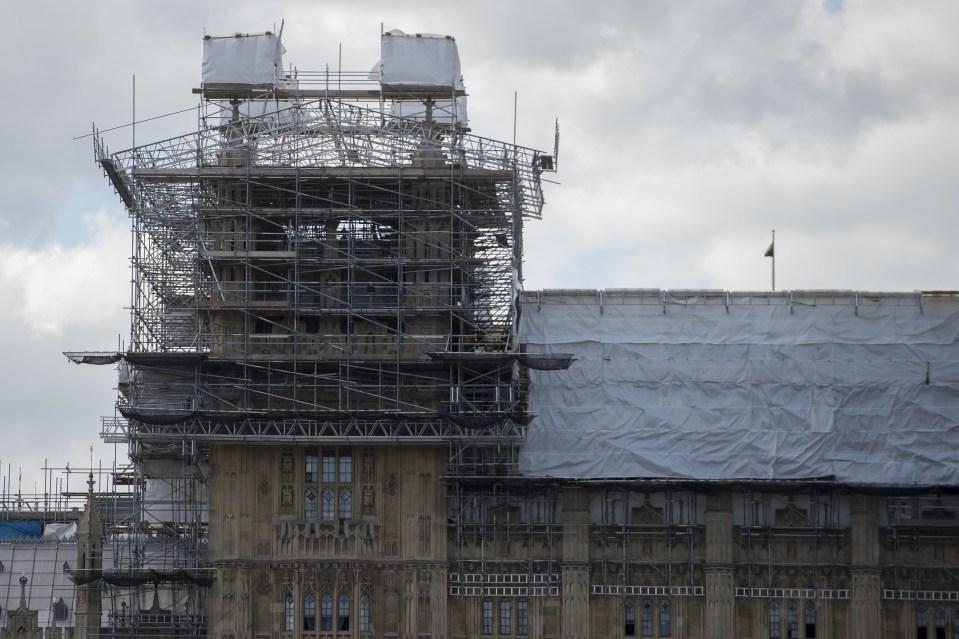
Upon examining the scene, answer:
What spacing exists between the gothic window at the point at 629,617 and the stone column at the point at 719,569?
364 centimetres

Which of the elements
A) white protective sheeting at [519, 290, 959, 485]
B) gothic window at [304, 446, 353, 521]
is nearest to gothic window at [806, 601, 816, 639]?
white protective sheeting at [519, 290, 959, 485]

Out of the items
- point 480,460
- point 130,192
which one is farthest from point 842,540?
point 130,192

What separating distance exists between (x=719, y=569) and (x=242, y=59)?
3606cm

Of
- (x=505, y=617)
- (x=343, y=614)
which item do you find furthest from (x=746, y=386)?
(x=343, y=614)

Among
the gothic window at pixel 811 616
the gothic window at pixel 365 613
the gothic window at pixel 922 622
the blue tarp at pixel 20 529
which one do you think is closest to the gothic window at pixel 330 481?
the gothic window at pixel 365 613

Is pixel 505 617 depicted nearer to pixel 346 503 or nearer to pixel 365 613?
pixel 365 613

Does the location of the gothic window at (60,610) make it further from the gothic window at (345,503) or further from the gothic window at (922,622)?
the gothic window at (922,622)

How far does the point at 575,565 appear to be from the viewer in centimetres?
9594

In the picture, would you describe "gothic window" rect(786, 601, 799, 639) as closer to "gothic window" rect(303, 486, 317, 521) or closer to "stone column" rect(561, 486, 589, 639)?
"stone column" rect(561, 486, 589, 639)

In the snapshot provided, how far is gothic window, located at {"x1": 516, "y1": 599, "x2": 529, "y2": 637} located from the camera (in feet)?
317

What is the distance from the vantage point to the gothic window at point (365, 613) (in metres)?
95.6

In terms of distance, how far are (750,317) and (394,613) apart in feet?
79.4

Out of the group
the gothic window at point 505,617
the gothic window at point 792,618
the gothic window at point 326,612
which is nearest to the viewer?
the gothic window at point 326,612

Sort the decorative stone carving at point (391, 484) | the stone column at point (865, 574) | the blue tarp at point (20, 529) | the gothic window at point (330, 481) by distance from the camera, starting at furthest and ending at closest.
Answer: the blue tarp at point (20, 529) < the gothic window at point (330, 481) < the decorative stone carving at point (391, 484) < the stone column at point (865, 574)
